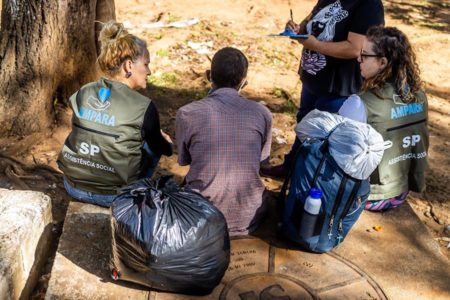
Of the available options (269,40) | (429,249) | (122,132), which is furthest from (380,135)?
(269,40)

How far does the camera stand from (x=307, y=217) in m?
3.21

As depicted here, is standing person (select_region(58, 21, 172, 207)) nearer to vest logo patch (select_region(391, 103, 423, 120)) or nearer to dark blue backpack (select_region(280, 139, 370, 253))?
dark blue backpack (select_region(280, 139, 370, 253))

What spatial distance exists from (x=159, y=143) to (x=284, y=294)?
1.28 meters

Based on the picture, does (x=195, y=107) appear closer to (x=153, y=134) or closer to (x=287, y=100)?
(x=153, y=134)

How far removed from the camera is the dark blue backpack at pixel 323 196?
317 cm

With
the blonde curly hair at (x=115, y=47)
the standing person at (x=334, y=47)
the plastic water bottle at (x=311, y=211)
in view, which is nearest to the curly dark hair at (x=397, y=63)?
the standing person at (x=334, y=47)

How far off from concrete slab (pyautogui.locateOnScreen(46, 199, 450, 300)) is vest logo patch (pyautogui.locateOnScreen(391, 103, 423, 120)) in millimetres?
878

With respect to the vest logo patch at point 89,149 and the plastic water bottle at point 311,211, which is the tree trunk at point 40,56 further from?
the plastic water bottle at point 311,211

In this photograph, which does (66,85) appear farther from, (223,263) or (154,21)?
(154,21)

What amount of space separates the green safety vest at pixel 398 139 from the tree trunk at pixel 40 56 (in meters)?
2.69

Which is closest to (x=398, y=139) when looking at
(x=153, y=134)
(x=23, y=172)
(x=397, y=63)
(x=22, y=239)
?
(x=397, y=63)

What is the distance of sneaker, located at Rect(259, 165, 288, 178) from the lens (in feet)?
14.4

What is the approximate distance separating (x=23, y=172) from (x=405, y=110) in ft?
10.1

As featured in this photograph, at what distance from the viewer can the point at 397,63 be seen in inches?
132
